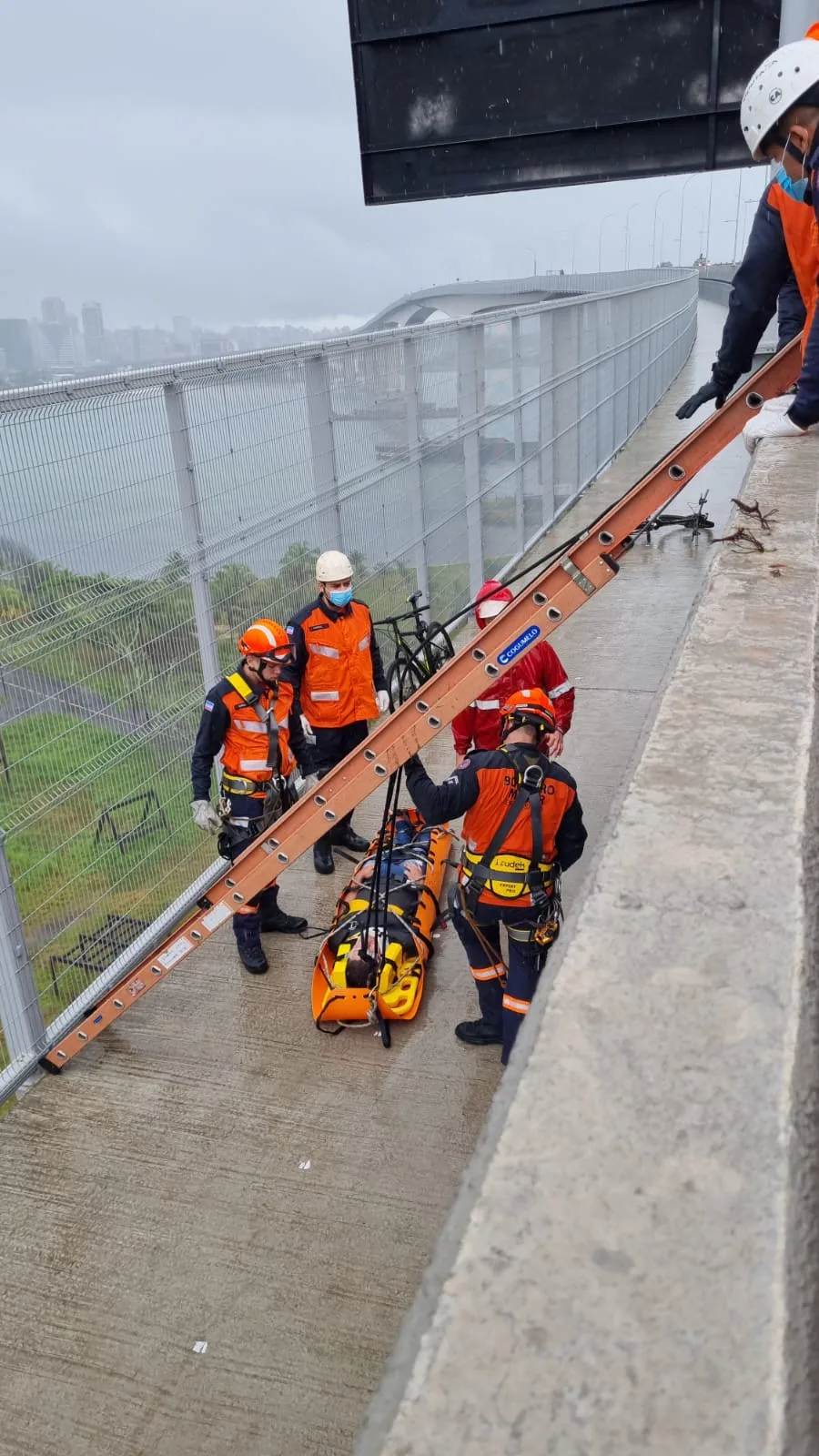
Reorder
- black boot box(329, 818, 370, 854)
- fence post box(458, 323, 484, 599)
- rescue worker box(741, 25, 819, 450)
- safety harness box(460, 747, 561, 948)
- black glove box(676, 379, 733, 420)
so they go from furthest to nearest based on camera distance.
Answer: fence post box(458, 323, 484, 599) < black boot box(329, 818, 370, 854) < black glove box(676, 379, 733, 420) < safety harness box(460, 747, 561, 948) < rescue worker box(741, 25, 819, 450)

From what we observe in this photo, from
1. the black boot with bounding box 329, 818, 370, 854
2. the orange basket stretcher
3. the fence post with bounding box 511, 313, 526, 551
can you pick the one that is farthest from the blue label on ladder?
the fence post with bounding box 511, 313, 526, 551

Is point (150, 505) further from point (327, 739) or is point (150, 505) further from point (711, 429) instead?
point (711, 429)

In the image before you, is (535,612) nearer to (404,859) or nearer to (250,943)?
(404,859)

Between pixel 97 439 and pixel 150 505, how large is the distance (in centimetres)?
53

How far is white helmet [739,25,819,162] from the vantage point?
388 cm

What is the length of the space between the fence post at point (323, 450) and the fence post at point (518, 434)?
4366 mm

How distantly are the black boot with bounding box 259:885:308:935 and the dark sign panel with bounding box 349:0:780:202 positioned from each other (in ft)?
21.8

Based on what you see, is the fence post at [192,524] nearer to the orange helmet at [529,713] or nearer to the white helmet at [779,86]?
the orange helmet at [529,713]

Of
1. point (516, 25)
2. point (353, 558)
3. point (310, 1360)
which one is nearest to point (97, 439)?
point (353, 558)

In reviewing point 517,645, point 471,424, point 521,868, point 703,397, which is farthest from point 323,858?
point 471,424

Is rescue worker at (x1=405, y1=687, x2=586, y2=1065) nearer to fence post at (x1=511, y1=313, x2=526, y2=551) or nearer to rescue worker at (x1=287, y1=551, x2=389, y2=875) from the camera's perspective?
rescue worker at (x1=287, y1=551, x2=389, y2=875)

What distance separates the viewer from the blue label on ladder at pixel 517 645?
159 inches

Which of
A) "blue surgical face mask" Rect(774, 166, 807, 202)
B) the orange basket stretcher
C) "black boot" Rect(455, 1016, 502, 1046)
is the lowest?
"black boot" Rect(455, 1016, 502, 1046)

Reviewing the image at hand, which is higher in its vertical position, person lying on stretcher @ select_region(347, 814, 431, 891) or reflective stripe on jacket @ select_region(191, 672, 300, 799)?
reflective stripe on jacket @ select_region(191, 672, 300, 799)
